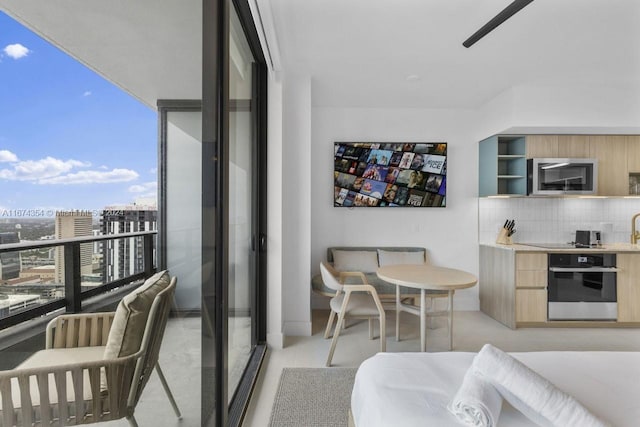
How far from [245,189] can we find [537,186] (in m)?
3.17

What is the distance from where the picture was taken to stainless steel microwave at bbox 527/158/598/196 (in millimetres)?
3553

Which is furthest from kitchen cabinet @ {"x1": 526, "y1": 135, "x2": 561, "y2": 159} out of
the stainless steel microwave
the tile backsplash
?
the tile backsplash

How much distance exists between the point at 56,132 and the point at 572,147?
15.1 ft

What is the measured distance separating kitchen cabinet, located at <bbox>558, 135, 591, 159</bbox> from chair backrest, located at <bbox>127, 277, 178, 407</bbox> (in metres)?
4.29

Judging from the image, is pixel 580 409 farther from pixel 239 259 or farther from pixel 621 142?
pixel 621 142

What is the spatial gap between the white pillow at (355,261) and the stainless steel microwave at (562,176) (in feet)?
6.29

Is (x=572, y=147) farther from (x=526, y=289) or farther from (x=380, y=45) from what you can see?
(x=380, y=45)

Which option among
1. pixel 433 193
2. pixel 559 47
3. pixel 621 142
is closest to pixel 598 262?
pixel 621 142

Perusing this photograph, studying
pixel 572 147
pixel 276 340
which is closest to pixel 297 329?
pixel 276 340

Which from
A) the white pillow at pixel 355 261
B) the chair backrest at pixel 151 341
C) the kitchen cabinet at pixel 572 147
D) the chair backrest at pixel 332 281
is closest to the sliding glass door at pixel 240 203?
the chair backrest at pixel 332 281

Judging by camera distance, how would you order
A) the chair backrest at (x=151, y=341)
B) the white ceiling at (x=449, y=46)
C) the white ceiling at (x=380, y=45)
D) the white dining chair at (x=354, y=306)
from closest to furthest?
the white ceiling at (x=380, y=45)
the chair backrest at (x=151, y=341)
the white ceiling at (x=449, y=46)
the white dining chair at (x=354, y=306)

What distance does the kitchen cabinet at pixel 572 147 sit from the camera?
367 centimetres

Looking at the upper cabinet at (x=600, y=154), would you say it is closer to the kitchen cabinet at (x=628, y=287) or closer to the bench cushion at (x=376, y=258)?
the kitchen cabinet at (x=628, y=287)

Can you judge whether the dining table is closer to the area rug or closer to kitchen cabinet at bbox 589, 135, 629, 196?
the area rug
